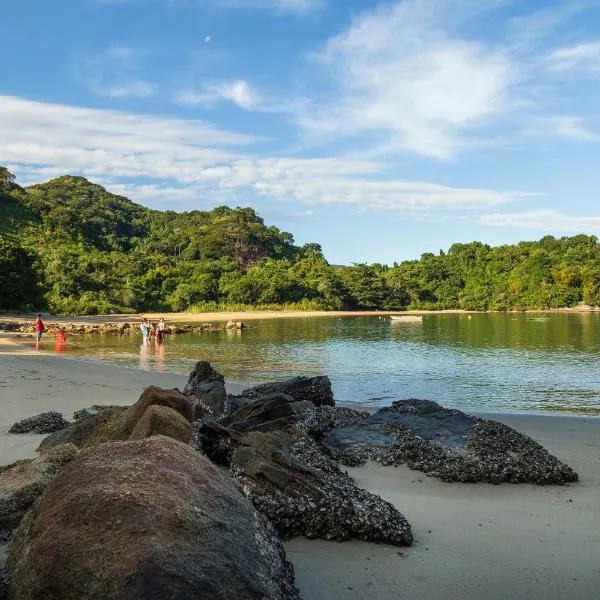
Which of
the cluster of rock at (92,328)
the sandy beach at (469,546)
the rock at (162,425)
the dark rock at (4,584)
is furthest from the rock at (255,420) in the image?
the cluster of rock at (92,328)

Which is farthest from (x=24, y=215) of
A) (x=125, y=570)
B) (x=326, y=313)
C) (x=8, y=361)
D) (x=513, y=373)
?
(x=125, y=570)

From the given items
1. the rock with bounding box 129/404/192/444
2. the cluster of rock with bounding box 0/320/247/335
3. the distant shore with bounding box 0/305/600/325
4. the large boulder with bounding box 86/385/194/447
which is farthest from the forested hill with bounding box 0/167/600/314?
the rock with bounding box 129/404/192/444

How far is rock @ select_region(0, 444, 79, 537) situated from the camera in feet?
17.2

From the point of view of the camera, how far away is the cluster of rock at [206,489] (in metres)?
3.27

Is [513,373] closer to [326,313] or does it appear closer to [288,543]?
[288,543]

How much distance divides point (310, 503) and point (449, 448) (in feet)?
12.6

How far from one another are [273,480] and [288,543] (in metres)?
0.58

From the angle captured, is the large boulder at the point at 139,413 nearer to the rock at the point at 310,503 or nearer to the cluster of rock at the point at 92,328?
the rock at the point at 310,503

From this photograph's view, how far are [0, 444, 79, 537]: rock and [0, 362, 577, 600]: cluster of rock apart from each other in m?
0.01

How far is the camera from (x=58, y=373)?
20484mm

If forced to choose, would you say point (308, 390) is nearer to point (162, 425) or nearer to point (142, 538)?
point (162, 425)

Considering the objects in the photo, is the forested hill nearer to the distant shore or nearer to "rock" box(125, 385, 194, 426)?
the distant shore

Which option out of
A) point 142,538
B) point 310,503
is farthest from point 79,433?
point 142,538

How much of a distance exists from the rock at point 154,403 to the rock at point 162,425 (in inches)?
26.3
